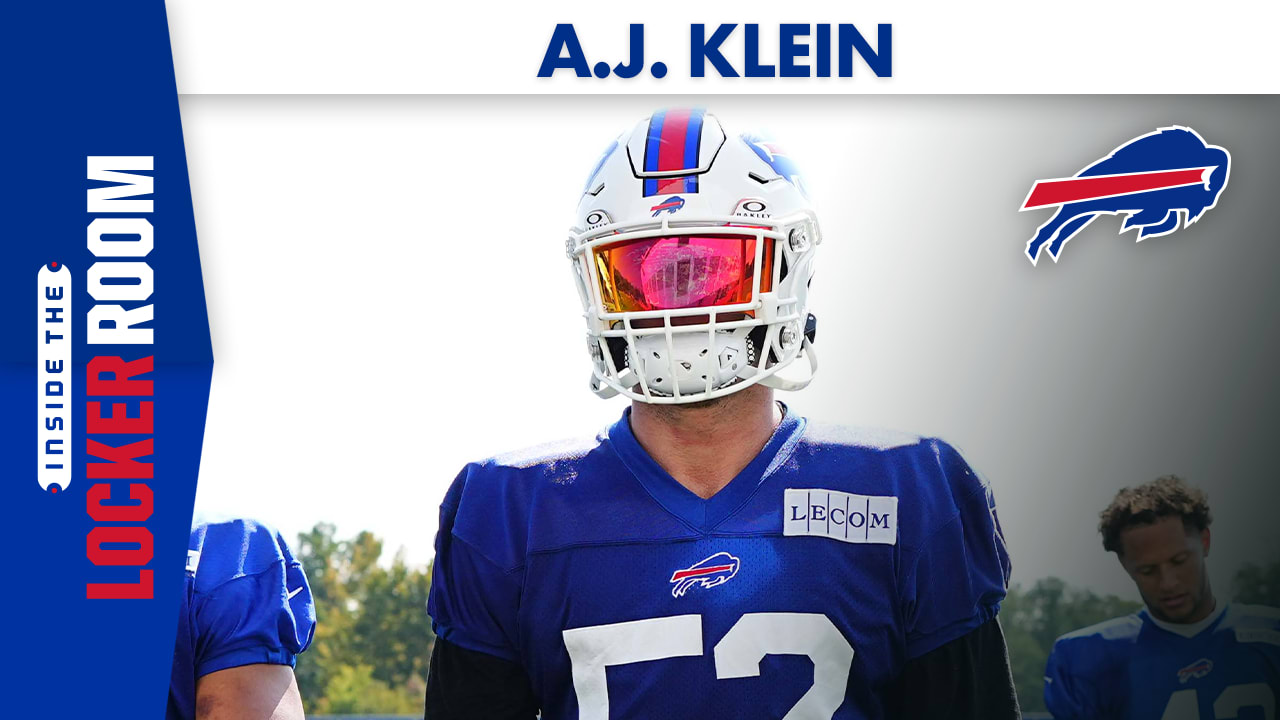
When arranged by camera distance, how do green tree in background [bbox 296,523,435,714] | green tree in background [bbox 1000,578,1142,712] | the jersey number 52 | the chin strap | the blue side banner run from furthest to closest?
green tree in background [bbox 296,523,435,714] < green tree in background [bbox 1000,578,1142,712] < the blue side banner < the chin strap < the jersey number 52

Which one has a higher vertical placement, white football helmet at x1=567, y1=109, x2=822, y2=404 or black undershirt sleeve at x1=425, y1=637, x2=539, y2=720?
white football helmet at x1=567, y1=109, x2=822, y2=404

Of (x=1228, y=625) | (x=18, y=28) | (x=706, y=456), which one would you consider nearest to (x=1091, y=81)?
(x=1228, y=625)

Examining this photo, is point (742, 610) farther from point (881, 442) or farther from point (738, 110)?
point (738, 110)

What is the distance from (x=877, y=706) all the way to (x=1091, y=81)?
1314mm

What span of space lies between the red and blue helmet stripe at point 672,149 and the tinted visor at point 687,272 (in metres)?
0.07

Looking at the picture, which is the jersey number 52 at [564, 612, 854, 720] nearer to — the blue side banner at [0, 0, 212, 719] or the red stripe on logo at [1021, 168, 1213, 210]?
the blue side banner at [0, 0, 212, 719]

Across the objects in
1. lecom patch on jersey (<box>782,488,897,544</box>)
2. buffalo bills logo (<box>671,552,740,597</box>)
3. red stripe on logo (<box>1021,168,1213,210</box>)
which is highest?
red stripe on logo (<box>1021,168,1213,210</box>)

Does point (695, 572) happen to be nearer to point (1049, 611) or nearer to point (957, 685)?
point (957, 685)

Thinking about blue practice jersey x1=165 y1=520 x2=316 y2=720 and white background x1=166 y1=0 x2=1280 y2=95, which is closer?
blue practice jersey x1=165 y1=520 x2=316 y2=720

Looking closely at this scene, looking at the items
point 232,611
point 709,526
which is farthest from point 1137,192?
point 232,611

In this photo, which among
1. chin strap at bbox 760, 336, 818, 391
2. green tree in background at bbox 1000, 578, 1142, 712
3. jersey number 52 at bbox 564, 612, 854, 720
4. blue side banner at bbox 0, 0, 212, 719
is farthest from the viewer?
green tree in background at bbox 1000, 578, 1142, 712

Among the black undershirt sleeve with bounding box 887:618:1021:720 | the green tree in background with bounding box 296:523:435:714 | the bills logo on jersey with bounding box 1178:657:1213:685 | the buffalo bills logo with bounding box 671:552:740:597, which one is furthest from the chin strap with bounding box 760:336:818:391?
the green tree in background with bounding box 296:523:435:714

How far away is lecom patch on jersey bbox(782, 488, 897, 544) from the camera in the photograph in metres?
1.61

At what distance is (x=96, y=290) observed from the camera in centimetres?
241
